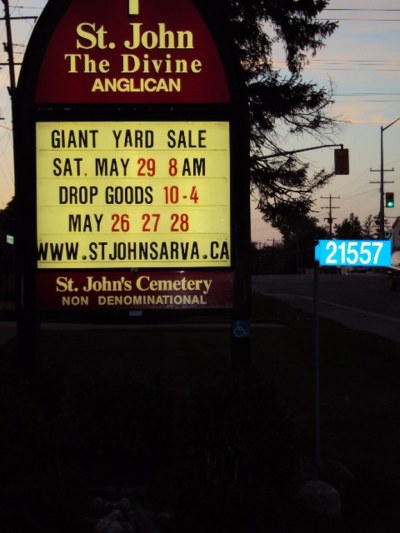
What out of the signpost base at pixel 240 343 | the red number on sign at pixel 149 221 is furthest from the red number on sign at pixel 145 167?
the signpost base at pixel 240 343

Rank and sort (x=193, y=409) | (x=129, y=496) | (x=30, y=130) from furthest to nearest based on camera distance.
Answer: (x=30, y=130) → (x=193, y=409) → (x=129, y=496)

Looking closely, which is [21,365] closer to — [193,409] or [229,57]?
[193,409]

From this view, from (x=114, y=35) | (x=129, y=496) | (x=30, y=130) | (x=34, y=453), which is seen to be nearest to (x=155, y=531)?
(x=129, y=496)

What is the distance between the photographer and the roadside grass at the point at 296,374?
6.84 metres

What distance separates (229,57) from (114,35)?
3.29 feet

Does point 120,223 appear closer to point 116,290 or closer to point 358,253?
point 116,290

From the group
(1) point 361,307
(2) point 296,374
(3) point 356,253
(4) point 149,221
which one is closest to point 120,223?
(4) point 149,221

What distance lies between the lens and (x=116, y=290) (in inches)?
305

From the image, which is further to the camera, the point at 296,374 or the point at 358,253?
the point at 296,374

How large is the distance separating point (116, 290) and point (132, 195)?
2.66ft

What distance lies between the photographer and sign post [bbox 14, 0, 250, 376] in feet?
25.3

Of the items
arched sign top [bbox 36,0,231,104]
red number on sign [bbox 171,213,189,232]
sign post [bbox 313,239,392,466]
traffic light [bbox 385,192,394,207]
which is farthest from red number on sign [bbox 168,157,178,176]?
traffic light [bbox 385,192,394,207]

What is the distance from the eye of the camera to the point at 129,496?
5.90 meters

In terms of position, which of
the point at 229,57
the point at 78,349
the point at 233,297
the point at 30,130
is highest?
the point at 229,57
